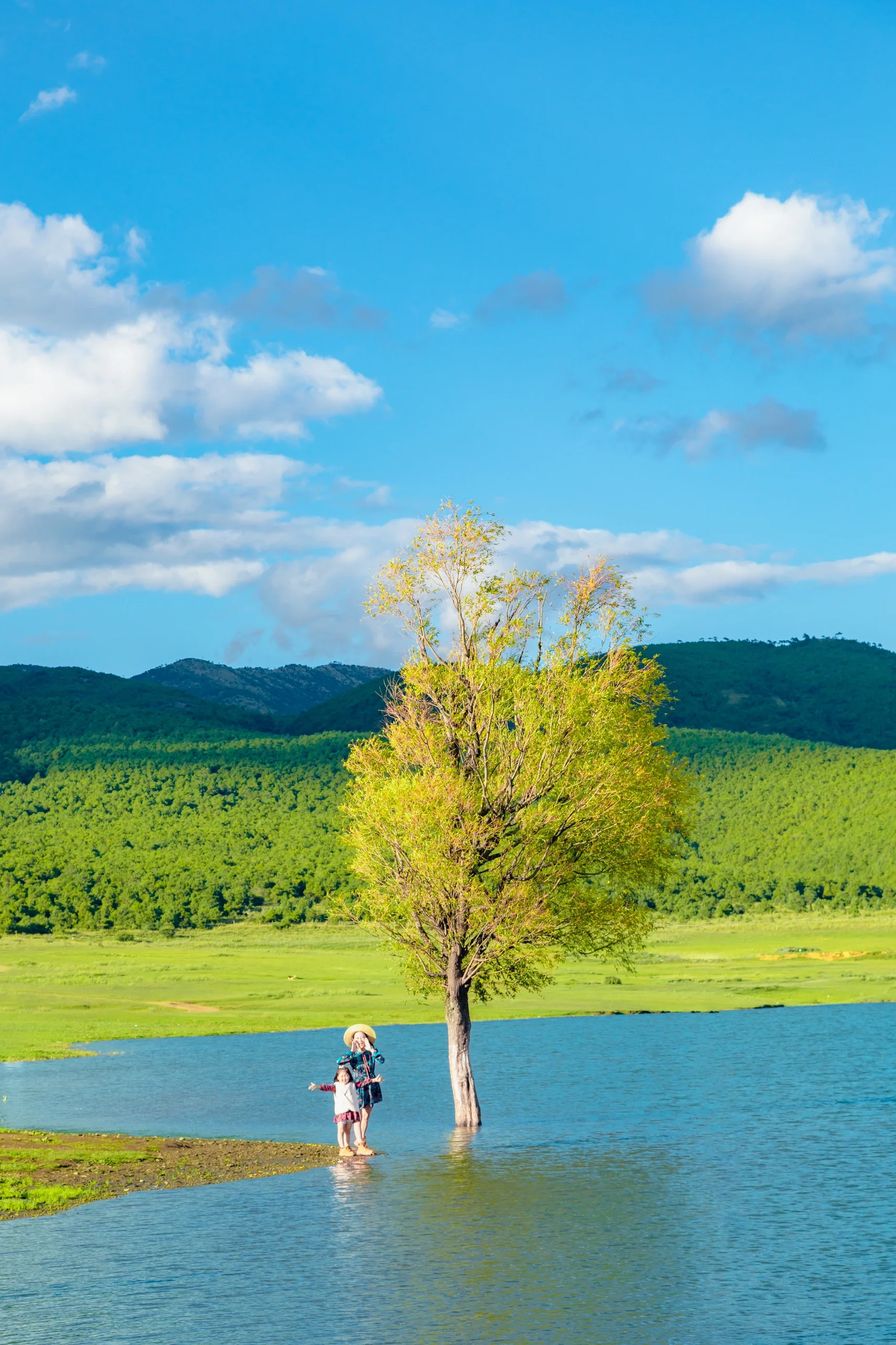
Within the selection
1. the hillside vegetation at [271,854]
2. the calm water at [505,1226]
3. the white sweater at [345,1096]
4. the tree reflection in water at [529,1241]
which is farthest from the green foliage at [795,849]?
the tree reflection in water at [529,1241]

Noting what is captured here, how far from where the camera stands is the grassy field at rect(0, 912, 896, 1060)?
7025 cm

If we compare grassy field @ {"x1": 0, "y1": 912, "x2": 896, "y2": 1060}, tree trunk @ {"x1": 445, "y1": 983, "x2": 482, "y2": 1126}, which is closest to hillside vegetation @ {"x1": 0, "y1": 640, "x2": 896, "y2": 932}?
grassy field @ {"x1": 0, "y1": 912, "x2": 896, "y2": 1060}

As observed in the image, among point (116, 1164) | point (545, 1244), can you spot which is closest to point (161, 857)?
point (116, 1164)

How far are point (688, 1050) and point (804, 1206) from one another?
29.1 m

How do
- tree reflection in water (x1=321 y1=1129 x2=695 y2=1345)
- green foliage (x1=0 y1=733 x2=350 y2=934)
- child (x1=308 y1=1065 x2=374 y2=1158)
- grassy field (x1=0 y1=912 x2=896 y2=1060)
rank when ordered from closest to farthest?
tree reflection in water (x1=321 y1=1129 x2=695 y2=1345), child (x1=308 y1=1065 x2=374 y2=1158), grassy field (x1=0 y1=912 x2=896 y2=1060), green foliage (x1=0 y1=733 x2=350 y2=934)

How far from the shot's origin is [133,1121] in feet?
132

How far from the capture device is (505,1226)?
84.4ft

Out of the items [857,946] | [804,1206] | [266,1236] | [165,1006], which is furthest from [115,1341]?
[857,946]

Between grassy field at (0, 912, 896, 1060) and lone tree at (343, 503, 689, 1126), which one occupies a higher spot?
lone tree at (343, 503, 689, 1126)

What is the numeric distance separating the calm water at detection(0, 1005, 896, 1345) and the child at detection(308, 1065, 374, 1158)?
1.58m

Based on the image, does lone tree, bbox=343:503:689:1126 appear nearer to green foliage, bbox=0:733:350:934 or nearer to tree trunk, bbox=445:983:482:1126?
tree trunk, bbox=445:983:482:1126

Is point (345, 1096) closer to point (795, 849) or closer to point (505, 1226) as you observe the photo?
point (505, 1226)

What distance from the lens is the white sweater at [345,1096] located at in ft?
108

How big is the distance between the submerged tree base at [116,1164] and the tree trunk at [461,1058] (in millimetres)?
4386
